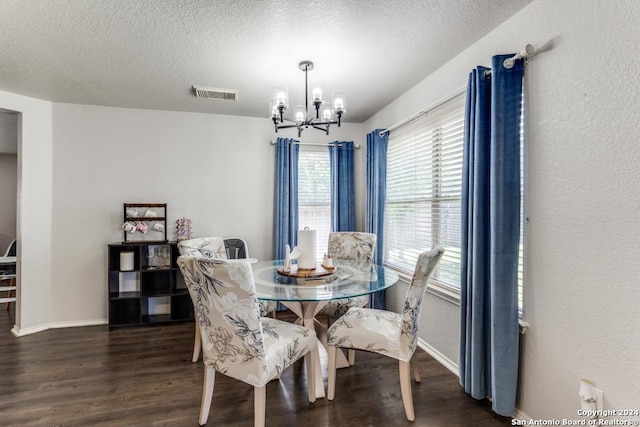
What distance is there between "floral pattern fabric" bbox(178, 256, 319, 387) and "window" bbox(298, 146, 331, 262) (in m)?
2.46

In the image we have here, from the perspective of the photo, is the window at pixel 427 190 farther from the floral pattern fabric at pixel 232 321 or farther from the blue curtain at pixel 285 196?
the floral pattern fabric at pixel 232 321

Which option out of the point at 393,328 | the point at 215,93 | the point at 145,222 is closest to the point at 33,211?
the point at 145,222

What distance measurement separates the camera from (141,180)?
3.73 m

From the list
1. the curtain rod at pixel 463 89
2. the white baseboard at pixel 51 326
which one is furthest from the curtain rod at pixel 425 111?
the white baseboard at pixel 51 326

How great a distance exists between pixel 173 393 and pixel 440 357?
2.09 meters

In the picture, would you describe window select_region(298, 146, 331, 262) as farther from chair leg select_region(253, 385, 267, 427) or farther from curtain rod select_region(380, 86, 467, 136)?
chair leg select_region(253, 385, 267, 427)

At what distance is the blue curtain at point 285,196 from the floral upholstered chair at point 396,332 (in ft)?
6.01

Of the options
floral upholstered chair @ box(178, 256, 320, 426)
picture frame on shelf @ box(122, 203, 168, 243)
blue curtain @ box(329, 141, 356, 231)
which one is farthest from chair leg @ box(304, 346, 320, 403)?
picture frame on shelf @ box(122, 203, 168, 243)

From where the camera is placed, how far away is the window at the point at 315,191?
13.8 ft

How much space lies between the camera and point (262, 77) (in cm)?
284

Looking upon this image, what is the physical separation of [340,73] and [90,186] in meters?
3.05

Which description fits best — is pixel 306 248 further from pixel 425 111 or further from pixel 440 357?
pixel 425 111

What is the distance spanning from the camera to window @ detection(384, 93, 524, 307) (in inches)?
100

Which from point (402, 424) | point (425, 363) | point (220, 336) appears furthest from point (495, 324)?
point (220, 336)
